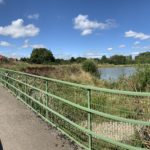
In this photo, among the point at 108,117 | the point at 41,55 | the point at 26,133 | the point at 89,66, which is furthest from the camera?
the point at 41,55

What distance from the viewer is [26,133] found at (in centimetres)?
803

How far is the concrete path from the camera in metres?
6.94

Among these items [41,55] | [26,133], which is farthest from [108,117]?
[41,55]

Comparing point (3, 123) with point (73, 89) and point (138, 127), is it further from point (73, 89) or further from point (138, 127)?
point (138, 127)

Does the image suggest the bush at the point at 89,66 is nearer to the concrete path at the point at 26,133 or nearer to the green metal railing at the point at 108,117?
the concrete path at the point at 26,133

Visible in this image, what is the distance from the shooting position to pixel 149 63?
1936 cm

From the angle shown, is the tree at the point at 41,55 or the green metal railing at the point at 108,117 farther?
the tree at the point at 41,55

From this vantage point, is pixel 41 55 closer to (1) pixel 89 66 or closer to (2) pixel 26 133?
(1) pixel 89 66

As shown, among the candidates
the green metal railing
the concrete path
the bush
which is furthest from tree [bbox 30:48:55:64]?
the green metal railing

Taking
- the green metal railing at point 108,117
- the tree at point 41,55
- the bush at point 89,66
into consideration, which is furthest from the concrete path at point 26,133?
the tree at point 41,55

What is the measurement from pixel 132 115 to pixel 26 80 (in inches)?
299

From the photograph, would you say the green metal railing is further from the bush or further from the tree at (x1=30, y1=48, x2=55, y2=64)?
the tree at (x1=30, y1=48, x2=55, y2=64)

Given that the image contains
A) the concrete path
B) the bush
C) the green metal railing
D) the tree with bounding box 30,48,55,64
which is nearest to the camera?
the green metal railing

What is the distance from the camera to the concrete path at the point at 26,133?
22.8 ft
